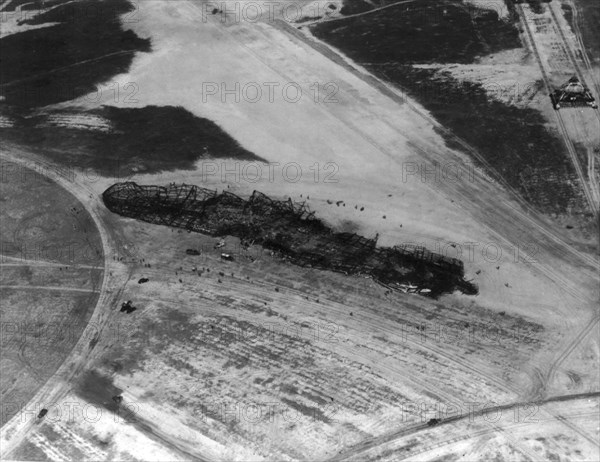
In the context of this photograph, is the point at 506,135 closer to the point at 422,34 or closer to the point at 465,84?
the point at 465,84

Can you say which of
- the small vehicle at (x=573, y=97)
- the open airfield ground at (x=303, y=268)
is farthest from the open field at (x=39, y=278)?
the small vehicle at (x=573, y=97)

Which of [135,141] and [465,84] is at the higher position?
[465,84]

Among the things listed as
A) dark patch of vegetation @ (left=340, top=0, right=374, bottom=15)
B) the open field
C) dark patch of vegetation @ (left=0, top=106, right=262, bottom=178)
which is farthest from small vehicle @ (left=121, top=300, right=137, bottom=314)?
dark patch of vegetation @ (left=340, top=0, right=374, bottom=15)

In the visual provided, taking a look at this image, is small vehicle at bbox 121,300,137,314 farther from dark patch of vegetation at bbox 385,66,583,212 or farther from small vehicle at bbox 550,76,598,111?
small vehicle at bbox 550,76,598,111

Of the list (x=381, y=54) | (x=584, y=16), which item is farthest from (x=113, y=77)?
(x=584, y=16)

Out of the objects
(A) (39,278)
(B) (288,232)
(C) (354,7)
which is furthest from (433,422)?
(C) (354,7)

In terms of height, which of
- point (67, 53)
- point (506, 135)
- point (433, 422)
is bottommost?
point (433, 422)

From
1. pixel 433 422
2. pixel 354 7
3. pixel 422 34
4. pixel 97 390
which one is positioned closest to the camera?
pixel 433 422
